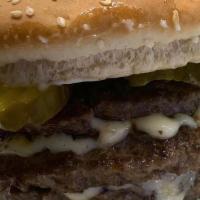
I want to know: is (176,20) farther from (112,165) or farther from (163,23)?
(112,165)

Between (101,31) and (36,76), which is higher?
(101,31)

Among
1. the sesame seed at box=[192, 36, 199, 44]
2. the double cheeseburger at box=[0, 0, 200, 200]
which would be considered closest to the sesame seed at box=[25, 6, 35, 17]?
the double cheeseburger at box=[0, 0, 200, 200]

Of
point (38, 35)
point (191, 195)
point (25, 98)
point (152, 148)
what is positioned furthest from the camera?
point (191, 195)

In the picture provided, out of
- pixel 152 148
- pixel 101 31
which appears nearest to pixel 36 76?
pixel 101 31

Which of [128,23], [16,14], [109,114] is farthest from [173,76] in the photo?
[16,14]

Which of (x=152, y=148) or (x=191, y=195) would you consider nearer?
(x=152, y=148)

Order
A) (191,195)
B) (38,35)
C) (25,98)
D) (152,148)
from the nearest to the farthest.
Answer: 1. (38,35)
2. (25,98)
3. (152,148)
4. (191,195)

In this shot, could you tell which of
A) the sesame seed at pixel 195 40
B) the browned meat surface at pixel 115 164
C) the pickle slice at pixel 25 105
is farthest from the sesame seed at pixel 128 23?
the browned meat surface at pixel 115 164

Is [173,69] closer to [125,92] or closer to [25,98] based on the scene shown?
[125,92]
